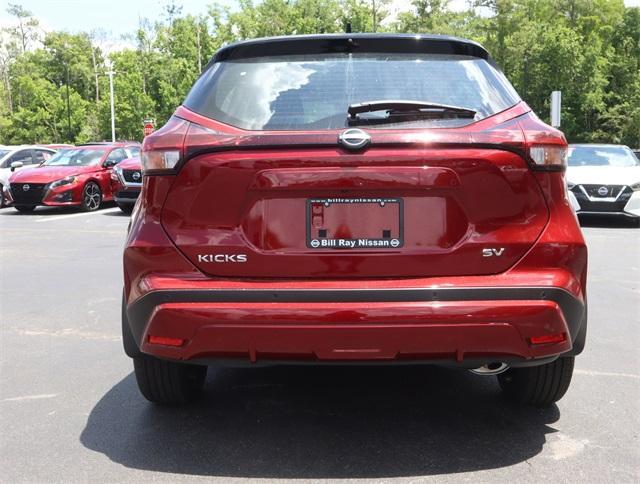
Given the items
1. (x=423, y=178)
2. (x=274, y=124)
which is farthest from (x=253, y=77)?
(x=423, y=178)

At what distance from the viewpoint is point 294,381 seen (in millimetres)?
4129

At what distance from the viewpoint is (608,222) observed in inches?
539

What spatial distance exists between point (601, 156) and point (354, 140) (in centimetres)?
1261

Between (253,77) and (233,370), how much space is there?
1.93 m

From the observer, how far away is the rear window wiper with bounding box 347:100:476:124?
2951mm

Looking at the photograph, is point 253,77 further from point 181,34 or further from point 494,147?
point 181,34

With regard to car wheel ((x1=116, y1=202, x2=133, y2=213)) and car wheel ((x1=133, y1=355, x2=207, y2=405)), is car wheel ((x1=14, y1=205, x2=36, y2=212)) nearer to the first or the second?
car wheel ((x1=116, y1=202, x2=133, y2=213))

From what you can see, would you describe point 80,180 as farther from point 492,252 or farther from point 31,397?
point 492,252

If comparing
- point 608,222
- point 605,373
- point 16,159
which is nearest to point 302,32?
point 16,159

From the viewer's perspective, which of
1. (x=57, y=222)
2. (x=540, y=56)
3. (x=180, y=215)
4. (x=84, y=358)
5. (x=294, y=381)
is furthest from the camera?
(x=540, y=56)

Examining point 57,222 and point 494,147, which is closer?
point 494,147

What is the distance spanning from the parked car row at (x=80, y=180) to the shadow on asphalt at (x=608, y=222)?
8.93 metres

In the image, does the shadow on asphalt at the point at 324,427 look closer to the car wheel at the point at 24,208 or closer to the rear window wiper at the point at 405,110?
the rear window wiper at the point at 405,110

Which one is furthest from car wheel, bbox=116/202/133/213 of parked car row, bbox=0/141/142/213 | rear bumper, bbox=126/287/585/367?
rear bumper, bbox=126/287/585/367
